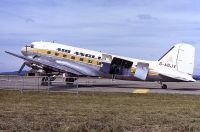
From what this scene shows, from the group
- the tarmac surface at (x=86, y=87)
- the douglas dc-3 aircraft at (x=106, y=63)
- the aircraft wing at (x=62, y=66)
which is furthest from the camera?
the aircraft wing at (x=62, y=66)

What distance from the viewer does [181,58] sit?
4575 centimetres

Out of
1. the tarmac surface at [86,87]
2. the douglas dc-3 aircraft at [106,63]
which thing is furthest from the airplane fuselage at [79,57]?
the tarmac surface at [86,87]

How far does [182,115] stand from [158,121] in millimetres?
2943

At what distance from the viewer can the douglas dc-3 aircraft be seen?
148 ft

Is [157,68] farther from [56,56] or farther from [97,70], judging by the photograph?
[56,56]

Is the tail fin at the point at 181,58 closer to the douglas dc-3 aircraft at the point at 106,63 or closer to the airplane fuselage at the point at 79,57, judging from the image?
the douglas dc-3 aircraft at the point at 106,63

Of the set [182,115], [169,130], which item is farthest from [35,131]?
[182,115]

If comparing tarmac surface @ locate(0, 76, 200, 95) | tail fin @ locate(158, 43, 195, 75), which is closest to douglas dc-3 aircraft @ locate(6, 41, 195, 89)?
tail fin @ locate(158, 43, 195, 75)

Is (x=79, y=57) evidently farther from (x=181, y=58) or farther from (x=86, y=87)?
(x=181, y=58)

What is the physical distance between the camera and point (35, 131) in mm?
14516

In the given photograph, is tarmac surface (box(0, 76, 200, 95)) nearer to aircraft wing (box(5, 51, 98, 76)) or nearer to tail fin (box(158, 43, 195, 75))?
aircraft wing (box(5, 51, 98, 76))

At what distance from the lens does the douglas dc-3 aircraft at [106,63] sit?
45.2m

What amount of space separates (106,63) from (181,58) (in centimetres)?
757

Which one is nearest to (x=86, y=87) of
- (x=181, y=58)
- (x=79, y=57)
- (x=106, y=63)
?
(x=106, y=63)
